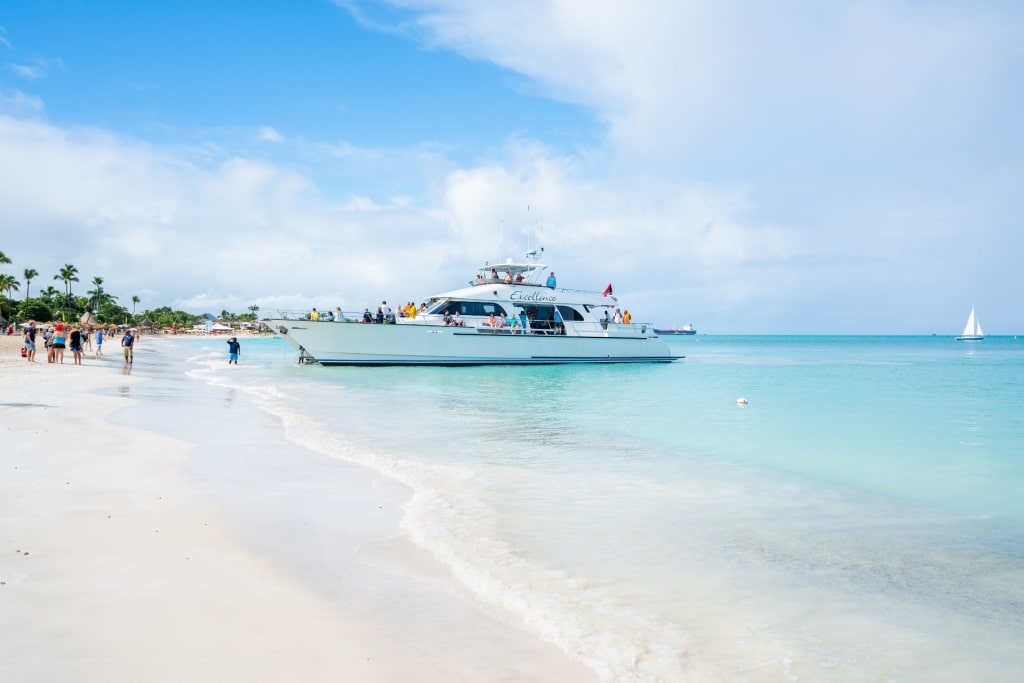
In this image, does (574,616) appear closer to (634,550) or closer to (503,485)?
(634,550)

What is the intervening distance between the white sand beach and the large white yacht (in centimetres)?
2035

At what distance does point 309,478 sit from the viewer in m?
8.03

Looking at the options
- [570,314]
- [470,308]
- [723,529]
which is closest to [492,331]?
[470,308]

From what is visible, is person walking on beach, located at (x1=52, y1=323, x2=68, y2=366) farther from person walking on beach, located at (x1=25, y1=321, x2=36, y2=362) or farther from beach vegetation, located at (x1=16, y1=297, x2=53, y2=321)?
beach vegetation, located at (x1=16, y1=297, x2=53, y2=321)

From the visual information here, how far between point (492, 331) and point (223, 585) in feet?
87.7

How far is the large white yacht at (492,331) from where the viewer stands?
28672mm

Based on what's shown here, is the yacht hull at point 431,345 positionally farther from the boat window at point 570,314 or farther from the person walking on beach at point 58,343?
the person walking on beach at point 58,343

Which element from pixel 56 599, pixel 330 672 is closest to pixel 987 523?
pixel 330 672

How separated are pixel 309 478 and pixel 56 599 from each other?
4073 millimetres

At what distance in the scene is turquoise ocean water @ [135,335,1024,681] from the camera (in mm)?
4047

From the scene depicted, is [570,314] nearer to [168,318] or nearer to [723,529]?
[723,529]

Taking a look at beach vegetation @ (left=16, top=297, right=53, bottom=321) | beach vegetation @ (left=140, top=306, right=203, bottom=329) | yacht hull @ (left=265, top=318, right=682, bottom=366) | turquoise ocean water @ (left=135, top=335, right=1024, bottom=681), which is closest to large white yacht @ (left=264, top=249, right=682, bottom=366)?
yacht hull @ (left=265, top=318, right=682, bottom=366)

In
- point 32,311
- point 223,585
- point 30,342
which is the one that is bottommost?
point 223,585

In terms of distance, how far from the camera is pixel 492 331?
102 feet
